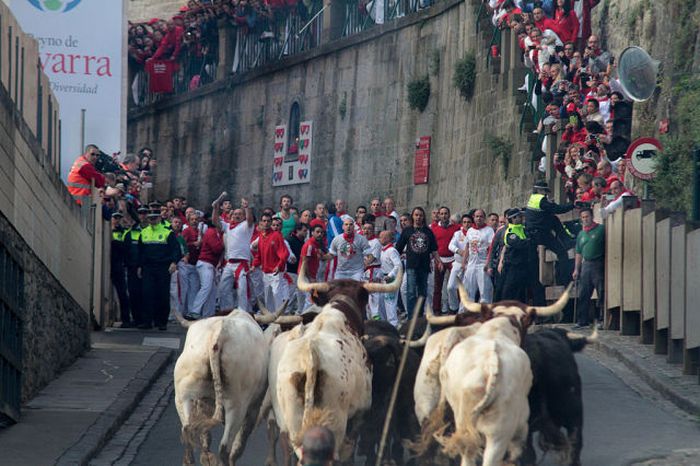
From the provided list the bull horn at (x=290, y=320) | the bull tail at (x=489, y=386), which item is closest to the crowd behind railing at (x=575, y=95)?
the bull horn at (x=290, y=320)

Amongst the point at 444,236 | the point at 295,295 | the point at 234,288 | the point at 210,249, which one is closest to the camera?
the point at 295,295

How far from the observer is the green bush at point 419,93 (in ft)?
130

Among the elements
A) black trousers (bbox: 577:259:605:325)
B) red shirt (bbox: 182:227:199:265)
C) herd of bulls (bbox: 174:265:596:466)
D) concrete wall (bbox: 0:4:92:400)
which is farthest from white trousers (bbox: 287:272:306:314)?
herd of bulls (bbox: 174:265:596:466)

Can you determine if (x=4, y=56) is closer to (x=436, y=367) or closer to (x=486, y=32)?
(x=436, y=367)

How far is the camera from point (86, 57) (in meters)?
29.1

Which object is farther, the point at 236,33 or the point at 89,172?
the point at 236,33

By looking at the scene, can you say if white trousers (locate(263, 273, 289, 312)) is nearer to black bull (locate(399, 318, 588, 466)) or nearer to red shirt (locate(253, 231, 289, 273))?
red shirt (locate(253, 231, 289, 273))

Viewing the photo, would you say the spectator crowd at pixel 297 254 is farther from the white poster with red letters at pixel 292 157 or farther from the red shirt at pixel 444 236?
the white poster with red letters at pixel 292 157

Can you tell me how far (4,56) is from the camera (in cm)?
1513

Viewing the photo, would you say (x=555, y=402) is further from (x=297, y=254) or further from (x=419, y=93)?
(x=419, y=93)

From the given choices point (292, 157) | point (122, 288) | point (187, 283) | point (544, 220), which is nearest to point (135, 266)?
point (122, 288)

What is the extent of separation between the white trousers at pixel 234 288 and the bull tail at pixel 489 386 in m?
14.6

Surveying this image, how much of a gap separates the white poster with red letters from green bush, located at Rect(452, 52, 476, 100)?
8510mm

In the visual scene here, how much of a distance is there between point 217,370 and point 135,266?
12.6 metres
